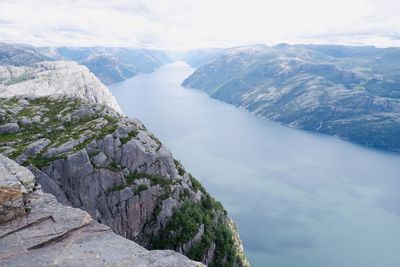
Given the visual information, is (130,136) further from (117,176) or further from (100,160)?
(117,176)

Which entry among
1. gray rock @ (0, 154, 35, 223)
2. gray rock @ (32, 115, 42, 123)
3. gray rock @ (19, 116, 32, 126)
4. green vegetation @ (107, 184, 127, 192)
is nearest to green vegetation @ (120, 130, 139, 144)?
green vegetation @ (107, 184, 127, 192)

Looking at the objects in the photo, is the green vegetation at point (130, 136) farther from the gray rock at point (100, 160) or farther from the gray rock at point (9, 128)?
the gray rock at point (9, 128)

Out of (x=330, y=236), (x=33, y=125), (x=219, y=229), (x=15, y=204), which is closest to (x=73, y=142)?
(x=33, y=125)

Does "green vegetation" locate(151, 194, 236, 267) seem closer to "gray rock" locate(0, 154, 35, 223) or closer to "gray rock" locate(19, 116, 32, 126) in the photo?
"gray rock" locate(19, 116, 32, 126)

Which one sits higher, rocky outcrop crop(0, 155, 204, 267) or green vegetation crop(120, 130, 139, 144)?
rocky outcrop crop(0, 155, 204, 267)

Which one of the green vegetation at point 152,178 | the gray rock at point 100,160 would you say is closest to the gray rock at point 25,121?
the gray rock at point 100,160
